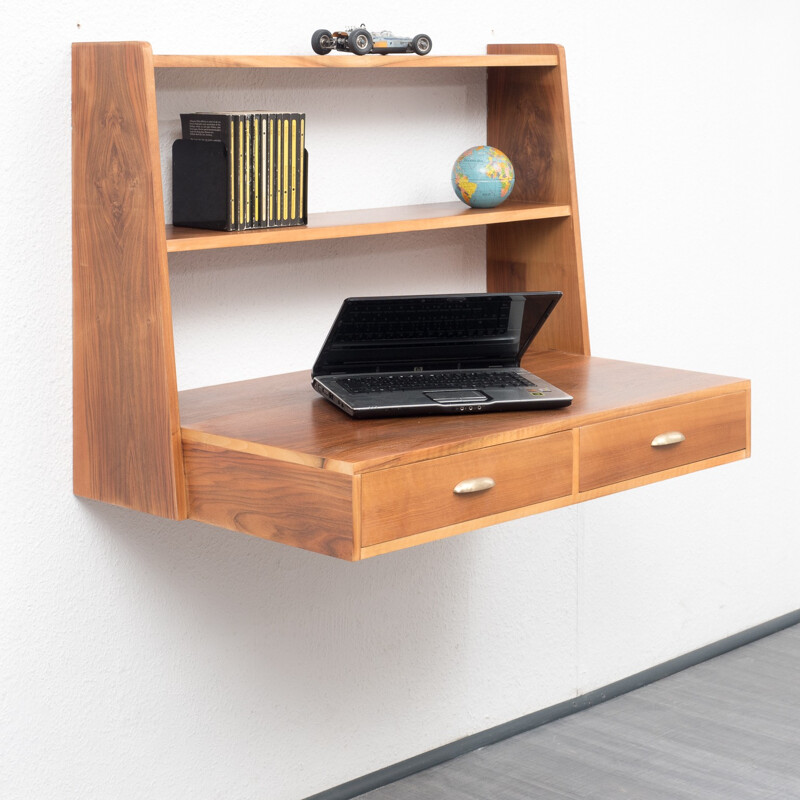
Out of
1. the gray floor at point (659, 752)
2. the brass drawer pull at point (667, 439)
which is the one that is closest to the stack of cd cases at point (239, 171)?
the brass drawer pull at point (667, 439)

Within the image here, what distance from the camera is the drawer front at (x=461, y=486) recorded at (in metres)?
1.84

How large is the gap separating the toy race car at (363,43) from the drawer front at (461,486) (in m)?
0.75

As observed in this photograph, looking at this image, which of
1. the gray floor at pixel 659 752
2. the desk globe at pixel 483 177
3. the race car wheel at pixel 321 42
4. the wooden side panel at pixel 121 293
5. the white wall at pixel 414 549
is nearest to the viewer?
the wooden side panel at pixel 121 293

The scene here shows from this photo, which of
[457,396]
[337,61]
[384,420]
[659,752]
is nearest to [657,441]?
[457,396]

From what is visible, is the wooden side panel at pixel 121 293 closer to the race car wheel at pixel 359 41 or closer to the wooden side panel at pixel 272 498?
the wooden side panel at pixel 272 498

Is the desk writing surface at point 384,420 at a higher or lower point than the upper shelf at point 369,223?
lower

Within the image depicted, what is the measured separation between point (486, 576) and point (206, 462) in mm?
1183

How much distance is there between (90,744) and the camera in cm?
227

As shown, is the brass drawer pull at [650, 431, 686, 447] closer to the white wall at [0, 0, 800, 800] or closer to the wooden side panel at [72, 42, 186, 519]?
the white wall at [0, 0, 800, 800]

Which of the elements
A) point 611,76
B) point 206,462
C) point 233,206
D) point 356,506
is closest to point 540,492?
point 356,506

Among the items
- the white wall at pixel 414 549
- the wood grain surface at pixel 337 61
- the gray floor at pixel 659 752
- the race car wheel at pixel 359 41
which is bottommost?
the gray floor at pixel 659 752

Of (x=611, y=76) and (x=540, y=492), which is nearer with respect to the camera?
(x=540, y=492)

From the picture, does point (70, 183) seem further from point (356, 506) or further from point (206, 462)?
point (356, 506)

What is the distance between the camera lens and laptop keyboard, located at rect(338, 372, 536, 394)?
2176 millimetres
